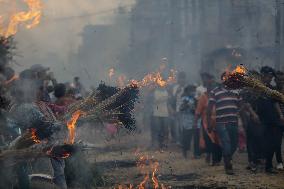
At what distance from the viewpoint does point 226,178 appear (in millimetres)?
10773

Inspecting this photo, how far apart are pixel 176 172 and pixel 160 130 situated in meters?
4.24

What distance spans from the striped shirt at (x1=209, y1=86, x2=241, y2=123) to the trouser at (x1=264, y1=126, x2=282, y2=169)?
2.82 ft

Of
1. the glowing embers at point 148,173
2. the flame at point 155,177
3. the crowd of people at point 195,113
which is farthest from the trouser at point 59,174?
the flame at point 155,177

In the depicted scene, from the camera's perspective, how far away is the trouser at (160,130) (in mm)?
15898

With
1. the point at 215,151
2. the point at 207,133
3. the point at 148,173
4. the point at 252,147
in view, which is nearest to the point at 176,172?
the point at 148,173

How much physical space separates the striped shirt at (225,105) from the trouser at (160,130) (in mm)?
4243

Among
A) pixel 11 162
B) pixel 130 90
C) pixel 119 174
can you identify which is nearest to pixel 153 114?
pixel 119 174

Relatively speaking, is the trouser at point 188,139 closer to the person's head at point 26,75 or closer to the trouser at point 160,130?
the trouser at point 160,130

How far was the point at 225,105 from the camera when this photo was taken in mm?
11688

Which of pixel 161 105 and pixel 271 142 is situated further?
pixel 161 105

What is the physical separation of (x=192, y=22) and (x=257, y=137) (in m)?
28.0

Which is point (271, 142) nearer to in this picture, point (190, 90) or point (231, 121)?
point (231, 121)

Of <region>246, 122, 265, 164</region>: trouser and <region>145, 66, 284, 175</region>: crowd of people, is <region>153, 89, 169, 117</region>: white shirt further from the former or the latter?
<region>246, 122, 265, 164</region>: trouser

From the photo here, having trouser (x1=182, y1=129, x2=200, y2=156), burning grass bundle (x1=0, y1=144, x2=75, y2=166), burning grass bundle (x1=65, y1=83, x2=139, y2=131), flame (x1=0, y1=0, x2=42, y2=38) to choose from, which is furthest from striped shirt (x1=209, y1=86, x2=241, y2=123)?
burning grass bundle (x1=0, y1=144, x2=75, y2=166)
